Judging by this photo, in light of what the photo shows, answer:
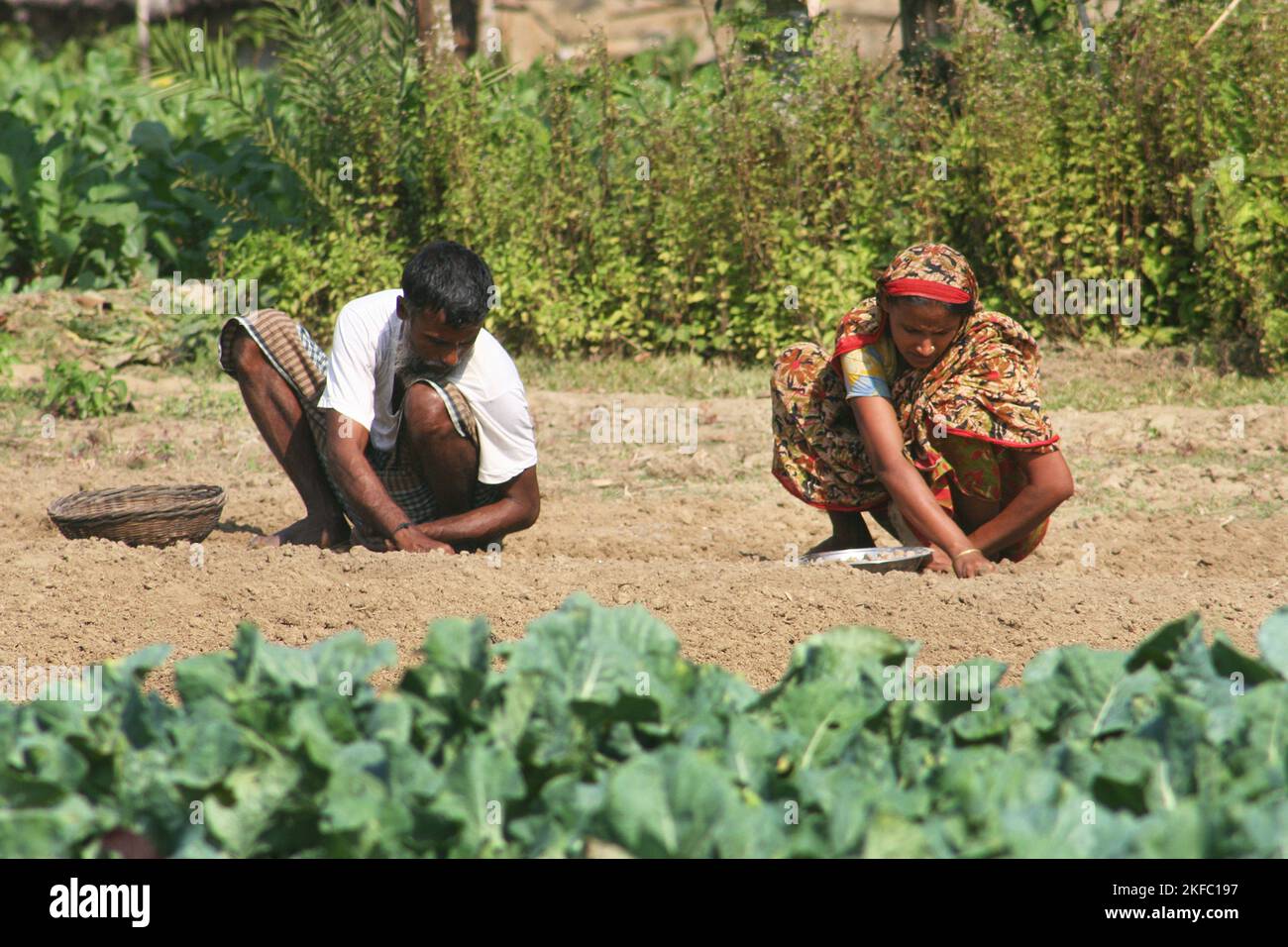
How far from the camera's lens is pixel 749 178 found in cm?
772

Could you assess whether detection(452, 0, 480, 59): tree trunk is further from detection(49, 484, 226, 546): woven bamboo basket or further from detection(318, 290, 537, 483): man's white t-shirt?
detection(318, 290, 537, 483): man's white t-shirt

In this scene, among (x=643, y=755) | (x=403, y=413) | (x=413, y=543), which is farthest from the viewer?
(x=403, y=413)

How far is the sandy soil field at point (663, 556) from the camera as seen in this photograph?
3791 millimetres

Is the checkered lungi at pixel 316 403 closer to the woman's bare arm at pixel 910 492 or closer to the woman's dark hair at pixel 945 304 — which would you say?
the woman's bare arm at pixel 910 492

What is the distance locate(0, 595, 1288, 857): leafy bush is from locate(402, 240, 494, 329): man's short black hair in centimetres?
193

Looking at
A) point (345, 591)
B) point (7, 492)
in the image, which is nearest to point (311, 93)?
point (7, 492)

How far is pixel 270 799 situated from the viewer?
6.23 feet

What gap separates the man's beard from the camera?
4.46 m

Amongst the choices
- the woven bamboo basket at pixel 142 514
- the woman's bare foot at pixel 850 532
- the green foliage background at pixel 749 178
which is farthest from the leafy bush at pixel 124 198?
the woman's bare foot at pixel 850 532

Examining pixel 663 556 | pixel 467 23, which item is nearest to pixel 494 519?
pixel 663 556

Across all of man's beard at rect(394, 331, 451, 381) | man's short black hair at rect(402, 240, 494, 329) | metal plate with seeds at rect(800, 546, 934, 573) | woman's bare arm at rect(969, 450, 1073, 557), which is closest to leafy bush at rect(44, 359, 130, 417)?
man's beard at rect(394, 331, 451, 381)

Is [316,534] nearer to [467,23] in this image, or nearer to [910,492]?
[910,492]

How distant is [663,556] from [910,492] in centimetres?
127
